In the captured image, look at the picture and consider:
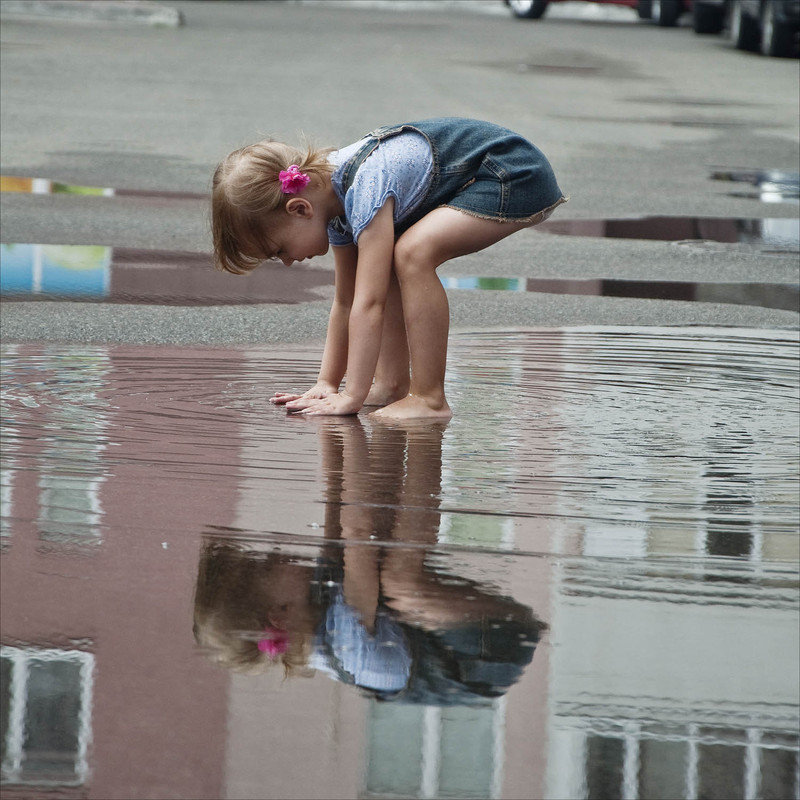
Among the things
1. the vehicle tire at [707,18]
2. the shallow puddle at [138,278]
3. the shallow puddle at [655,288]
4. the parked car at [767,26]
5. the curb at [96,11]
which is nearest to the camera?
the shallow puddle at [138,278]

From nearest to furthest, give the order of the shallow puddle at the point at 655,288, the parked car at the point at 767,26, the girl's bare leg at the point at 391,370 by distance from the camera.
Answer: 1. the girl's bare leg at the point at 391,370
2. the shallow puddle at the point at 655,288
3. the parked car at the point at 767,26

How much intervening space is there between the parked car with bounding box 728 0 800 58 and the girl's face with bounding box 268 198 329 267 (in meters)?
17.3

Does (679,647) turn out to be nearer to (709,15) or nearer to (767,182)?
(767,182)

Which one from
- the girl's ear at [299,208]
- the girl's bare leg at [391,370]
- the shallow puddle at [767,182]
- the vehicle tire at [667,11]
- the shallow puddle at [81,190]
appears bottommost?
the girl's bare leg at [391,370]

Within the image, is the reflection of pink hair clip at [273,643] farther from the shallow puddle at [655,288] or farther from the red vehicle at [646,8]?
the red vehicle at [646,8]

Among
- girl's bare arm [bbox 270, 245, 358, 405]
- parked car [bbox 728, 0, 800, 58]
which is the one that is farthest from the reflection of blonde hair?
parked car [bbox 728, 0, 800, 58]

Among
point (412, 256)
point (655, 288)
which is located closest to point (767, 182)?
point (655, 288)

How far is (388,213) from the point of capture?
421 cm

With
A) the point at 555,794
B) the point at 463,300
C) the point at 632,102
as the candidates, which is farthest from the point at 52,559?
the point at 632,102

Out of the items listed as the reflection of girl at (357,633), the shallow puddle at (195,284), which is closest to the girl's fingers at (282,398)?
the reflection of girl at (357,633)

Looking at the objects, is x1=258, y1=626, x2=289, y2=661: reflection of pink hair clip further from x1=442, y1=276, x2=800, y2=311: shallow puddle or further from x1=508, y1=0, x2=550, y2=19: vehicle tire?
x1=508, y1=0, x2=550, y2=19: vehicle tire

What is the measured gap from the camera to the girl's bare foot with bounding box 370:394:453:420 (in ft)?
14.1

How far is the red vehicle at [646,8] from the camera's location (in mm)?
29672

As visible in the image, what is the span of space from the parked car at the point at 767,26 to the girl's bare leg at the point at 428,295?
17068 mm
